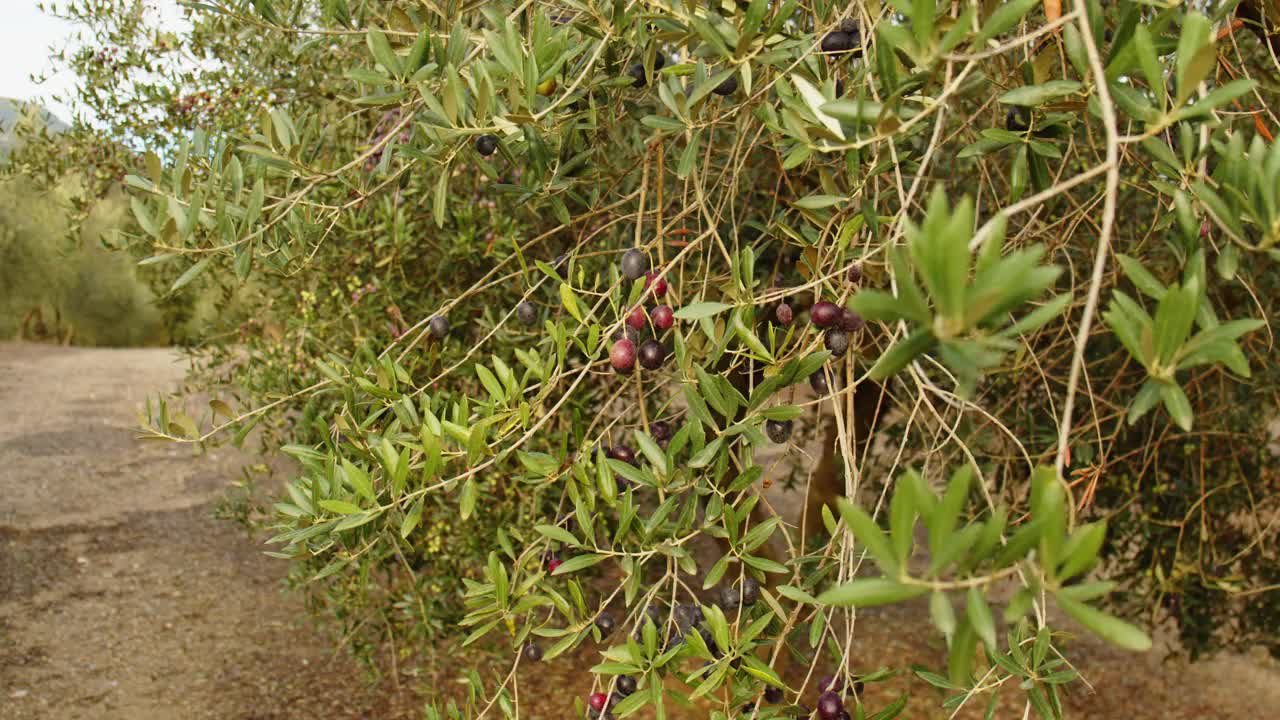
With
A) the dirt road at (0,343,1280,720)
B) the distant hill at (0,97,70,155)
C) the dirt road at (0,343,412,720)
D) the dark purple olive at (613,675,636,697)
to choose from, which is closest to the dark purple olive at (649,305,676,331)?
the dark purple olive at (613,675,636,697)

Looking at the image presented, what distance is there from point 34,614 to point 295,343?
4318 millimetres

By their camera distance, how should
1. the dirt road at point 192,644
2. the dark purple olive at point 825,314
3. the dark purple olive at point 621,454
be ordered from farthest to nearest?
the dirt road at point 192,644 → the dark purple olive at point 621,454 → the dark purple olive at point 825,314

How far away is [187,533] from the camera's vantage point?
25.8ft

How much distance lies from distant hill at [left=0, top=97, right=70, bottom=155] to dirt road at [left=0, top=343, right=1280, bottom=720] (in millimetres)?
1438

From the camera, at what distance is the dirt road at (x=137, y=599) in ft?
15.8

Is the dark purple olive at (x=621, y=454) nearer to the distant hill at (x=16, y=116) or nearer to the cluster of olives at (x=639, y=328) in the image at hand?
the cluster of olives at (x=639, y=328)

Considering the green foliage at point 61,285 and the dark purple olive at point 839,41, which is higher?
the dark purple olive at point 839,41

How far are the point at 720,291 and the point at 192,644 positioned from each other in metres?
5.03

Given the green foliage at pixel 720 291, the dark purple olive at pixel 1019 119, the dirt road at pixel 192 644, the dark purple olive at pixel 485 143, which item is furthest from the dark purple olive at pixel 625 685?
the dirt road at pixel 192 644

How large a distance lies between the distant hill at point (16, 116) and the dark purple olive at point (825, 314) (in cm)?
415

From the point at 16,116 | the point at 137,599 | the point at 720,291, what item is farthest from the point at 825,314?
the point at 137,599

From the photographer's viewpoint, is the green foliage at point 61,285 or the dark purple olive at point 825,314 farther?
the green foliage at point 61,285

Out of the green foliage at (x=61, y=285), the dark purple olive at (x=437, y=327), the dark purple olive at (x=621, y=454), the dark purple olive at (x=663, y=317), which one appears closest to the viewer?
the dark purple olive at (x=663, y=317)

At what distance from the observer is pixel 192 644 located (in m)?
5.58
